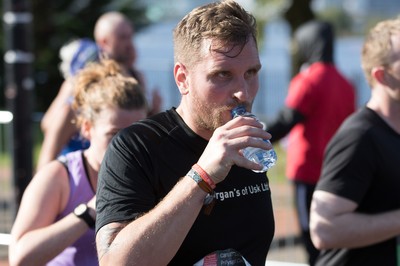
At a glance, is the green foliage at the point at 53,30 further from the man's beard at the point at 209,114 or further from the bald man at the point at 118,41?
the man's beard at the point at 209,114

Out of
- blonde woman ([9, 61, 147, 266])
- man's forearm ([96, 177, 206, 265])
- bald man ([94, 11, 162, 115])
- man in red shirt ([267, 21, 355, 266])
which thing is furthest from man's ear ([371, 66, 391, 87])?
man in red shirt ([267, 21, 355, 266])

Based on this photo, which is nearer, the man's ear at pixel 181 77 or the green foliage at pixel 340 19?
the man's ear at pixel 181 77

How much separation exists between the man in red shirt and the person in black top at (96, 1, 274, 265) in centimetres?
409

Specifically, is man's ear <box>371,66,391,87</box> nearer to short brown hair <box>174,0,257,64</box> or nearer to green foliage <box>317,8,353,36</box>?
short brown hair <box>174,0,257,64</box>

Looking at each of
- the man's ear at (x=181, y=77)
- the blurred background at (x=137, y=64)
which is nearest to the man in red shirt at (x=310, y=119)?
the blurred background at (x=137, y=64)

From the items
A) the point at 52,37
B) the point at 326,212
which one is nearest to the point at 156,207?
the point at 326,212

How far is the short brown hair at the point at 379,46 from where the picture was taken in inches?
164

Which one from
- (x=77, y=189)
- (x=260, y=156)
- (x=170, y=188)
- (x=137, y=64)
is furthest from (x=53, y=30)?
(x=260, y=156)

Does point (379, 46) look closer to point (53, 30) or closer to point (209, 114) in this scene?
point (209, 114)

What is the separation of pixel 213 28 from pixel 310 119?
4.52m

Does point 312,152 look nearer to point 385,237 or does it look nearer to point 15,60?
point 15,60

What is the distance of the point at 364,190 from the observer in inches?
153

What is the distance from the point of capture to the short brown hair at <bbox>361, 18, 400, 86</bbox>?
4160mm

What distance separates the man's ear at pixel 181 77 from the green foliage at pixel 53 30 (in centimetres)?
2135
